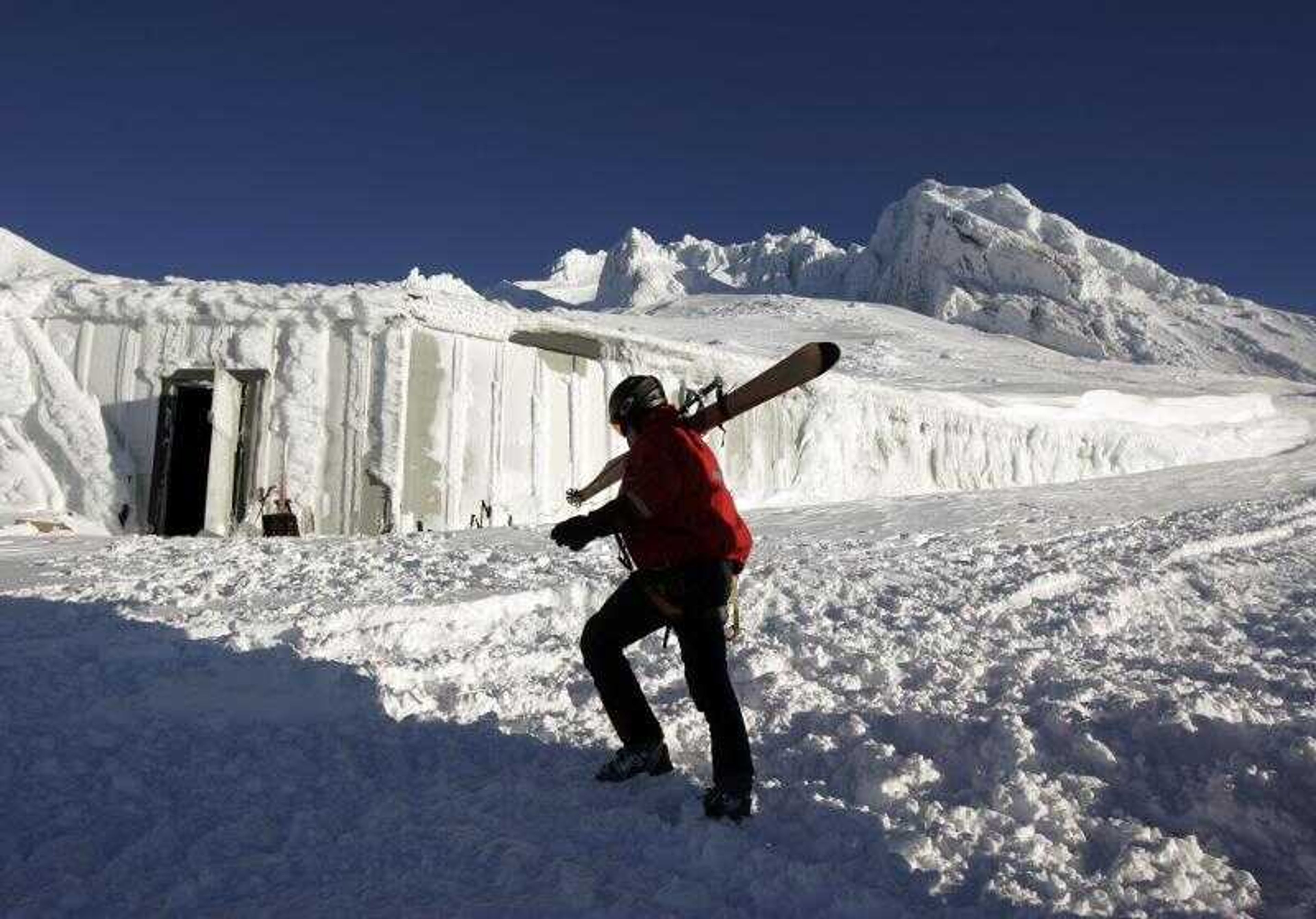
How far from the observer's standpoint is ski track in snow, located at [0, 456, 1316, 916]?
2.23 m

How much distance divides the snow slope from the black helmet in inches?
1809

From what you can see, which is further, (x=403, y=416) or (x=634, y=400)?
(x=403, y=416)

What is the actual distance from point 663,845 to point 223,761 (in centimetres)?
150

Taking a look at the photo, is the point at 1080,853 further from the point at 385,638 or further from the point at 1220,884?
the point at 385,638

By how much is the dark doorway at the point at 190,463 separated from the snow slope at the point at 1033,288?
4090 centimetres

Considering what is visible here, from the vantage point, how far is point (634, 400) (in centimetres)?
285

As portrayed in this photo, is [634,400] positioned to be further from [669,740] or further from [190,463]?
[190,463]

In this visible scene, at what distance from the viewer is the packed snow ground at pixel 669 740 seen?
2.24 m

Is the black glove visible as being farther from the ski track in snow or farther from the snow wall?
the snow wall

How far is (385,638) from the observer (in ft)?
15.3

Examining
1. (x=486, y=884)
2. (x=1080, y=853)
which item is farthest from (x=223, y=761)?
(x=1080, y=853)

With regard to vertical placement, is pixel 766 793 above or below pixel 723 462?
below

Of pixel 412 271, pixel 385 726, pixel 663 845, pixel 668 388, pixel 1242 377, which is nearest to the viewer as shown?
pixel 663 845

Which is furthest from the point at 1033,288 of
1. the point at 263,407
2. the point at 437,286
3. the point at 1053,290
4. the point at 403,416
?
the point at 263,407
